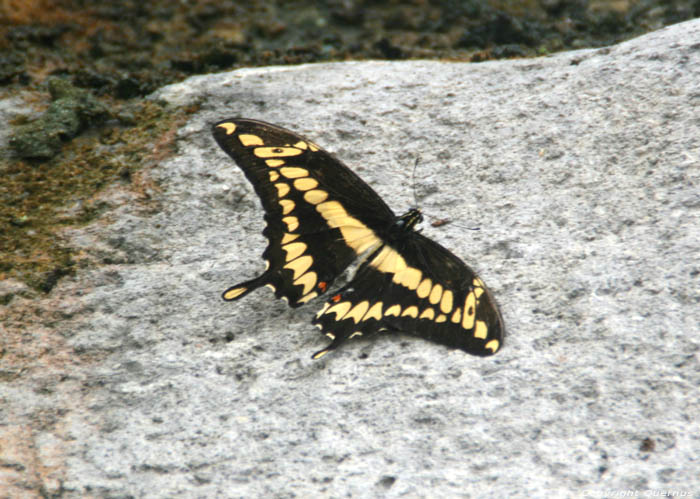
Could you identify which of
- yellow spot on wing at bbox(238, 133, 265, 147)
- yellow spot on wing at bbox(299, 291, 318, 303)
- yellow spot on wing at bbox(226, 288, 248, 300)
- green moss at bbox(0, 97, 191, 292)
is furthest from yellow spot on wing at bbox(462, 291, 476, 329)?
green moss at bbox(0, 97, 191, 292)

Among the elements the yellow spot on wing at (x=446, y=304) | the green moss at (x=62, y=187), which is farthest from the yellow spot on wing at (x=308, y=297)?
the green moss at (x=62, y=187)

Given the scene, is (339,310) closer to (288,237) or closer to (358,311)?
(358,311)

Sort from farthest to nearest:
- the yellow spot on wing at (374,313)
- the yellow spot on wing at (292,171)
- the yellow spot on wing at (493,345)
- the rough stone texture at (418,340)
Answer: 1. the yellow spot on wing at (292,171)
2. the yellow spot on wing at (374,313)
3. the yellow spot on wing at (493,345)
4. the rough stone texture at (418,340)

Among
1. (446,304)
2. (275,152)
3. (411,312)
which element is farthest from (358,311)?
(275,152)

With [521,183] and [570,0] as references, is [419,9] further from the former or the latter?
[521,183]

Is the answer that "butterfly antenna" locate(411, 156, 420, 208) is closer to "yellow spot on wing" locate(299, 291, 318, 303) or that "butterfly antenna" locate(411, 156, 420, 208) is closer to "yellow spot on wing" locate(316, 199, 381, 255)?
"yellow spot on wing" locate(316, 199, 381, 255)

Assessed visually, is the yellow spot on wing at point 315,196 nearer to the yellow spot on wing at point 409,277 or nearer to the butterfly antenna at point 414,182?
the yellow spot on wing at point 409,277

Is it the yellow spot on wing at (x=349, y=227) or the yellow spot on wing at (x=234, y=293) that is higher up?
the yellow spot on wing at (x=349, y=227)
